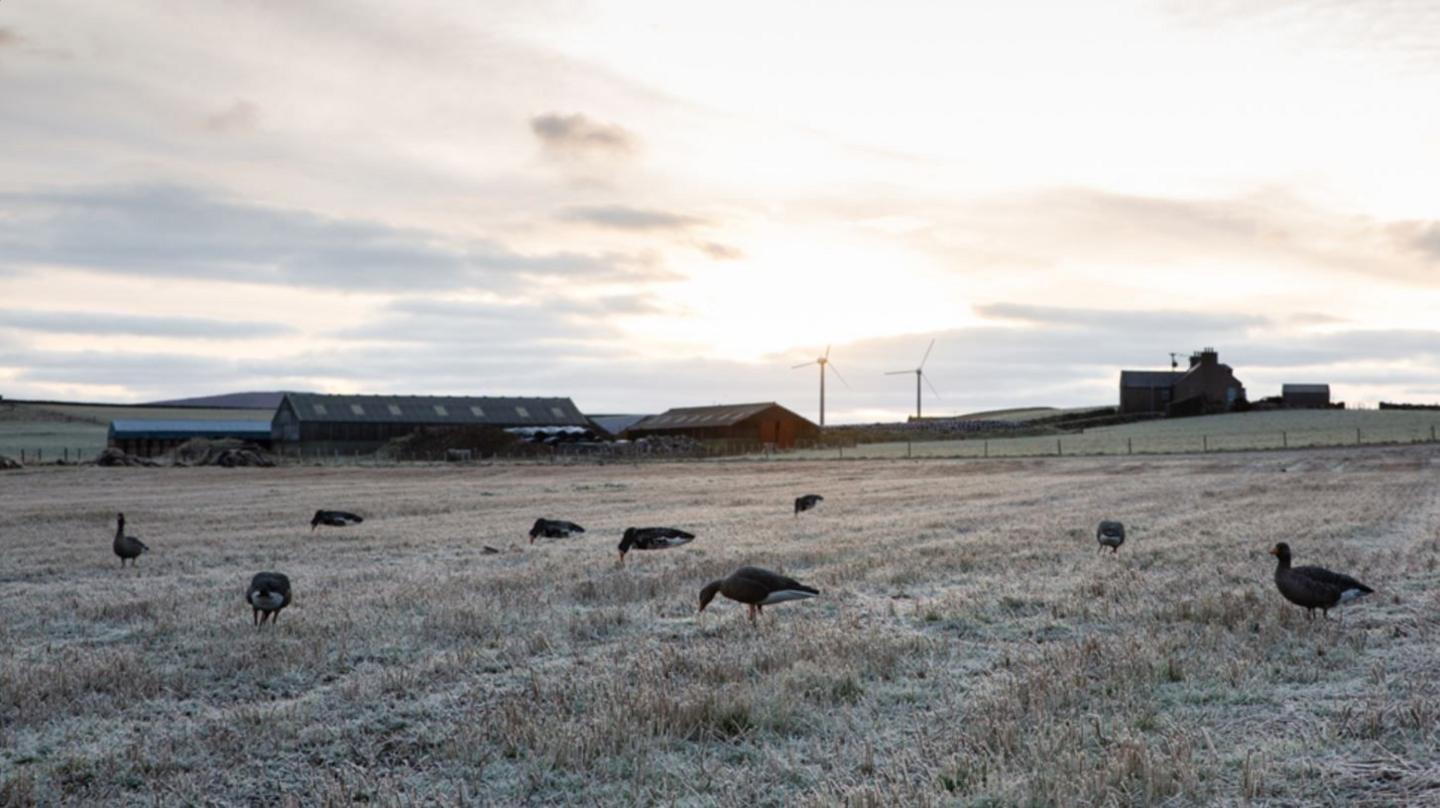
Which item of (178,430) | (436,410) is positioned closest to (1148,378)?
(436,410)

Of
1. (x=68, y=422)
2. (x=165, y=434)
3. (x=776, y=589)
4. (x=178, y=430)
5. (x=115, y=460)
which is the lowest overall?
(x=115, y=460)

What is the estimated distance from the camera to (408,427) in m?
123

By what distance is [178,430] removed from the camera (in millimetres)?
127312

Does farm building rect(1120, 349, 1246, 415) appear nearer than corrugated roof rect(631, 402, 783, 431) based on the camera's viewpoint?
No

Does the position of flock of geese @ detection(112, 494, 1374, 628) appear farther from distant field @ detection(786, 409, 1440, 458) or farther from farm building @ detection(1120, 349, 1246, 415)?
farm building @ detection(1120, 349, 1246, 415)

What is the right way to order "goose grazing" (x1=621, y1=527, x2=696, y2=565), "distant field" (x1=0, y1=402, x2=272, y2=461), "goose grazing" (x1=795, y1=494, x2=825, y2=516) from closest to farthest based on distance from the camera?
"goose grazing" (x1=621, y1=527, x2=696, y2=565) → "goose grazing" (x1=795, y1=494, x2=825, y2=516) → "distant field" (x1=0, y1=402, x2=272, y2=461)

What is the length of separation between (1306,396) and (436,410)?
353 feet

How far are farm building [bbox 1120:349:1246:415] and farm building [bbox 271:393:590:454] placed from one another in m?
67.8

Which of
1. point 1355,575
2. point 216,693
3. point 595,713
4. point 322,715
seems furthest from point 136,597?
point 1355,575

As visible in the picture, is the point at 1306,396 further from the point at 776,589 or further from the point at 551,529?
the point at 776,589

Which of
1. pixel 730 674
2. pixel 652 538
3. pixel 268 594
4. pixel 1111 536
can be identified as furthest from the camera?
pixel 652 538

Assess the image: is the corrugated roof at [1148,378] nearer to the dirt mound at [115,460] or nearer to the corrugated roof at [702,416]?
the corrugated roof at [702,416]

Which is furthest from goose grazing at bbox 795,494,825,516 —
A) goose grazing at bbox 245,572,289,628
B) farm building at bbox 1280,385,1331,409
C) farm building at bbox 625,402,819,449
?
farm building at bbox 1280,385,1331,409

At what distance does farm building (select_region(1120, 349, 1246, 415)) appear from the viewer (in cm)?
14100
